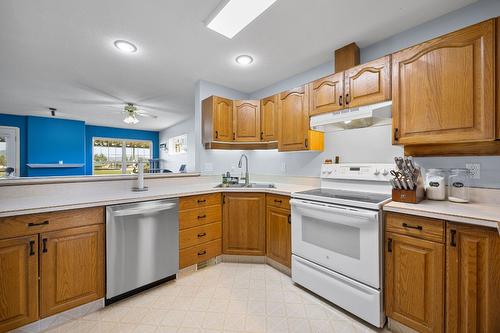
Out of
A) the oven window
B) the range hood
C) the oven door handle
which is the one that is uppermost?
the range hood

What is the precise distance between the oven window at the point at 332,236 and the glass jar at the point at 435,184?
67cm

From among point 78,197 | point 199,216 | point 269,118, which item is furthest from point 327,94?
point 78,197

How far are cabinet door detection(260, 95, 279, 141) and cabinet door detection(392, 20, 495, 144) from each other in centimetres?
130

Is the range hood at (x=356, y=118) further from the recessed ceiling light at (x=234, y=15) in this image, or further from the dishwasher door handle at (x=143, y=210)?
the dishwasher door handle at (x=143, y=210)

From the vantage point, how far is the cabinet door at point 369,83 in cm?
166

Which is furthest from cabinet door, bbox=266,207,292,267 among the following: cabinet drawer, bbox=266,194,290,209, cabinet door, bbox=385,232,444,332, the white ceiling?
the white ceiling

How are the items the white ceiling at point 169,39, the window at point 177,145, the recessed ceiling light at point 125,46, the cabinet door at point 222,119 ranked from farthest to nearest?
the window at point 177,145
the cabinet door at point 222,119
the recessed ceiling light at point 125,46
the white ceiling at point 169,39

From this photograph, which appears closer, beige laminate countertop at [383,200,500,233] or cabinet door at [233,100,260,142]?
beige laminate countertop at [383,200,500,233]

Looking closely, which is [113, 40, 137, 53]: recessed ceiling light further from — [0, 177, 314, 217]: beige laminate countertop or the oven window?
the oven window

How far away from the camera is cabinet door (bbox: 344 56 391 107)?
166 cm

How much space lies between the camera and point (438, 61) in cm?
141

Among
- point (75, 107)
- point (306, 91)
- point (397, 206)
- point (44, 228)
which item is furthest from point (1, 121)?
point (397, 206)

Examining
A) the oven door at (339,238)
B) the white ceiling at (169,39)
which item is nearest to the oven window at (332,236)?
the oven door at (339,238)

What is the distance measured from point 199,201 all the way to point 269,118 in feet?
4.61
